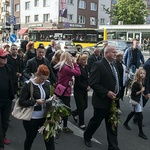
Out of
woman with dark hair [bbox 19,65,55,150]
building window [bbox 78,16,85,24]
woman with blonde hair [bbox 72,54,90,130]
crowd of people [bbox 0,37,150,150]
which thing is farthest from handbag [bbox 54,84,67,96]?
building window [bbox 78,16,85,24]

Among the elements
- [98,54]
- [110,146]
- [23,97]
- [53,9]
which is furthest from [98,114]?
[53,9]

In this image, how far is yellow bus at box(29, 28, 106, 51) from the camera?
29.3 m

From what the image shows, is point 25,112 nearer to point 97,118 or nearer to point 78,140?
point 97,118

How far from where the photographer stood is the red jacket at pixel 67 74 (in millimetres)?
5315

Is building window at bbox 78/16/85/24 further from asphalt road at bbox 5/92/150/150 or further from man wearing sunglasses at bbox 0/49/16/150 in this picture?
man wearing sunglasses at bbox 0/49/16/150

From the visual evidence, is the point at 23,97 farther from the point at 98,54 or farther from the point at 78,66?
the point at 98,54

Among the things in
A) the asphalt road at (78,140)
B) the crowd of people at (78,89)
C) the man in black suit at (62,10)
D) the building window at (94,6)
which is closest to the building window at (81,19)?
the building window at (94,6)

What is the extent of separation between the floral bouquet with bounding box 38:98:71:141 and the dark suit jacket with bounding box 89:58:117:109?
864 mm

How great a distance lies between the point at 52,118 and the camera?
3680 mm

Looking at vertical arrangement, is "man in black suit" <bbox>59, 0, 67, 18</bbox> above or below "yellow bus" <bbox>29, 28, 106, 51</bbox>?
above

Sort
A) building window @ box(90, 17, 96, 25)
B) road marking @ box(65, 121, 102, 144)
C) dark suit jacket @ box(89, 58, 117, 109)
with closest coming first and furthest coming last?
dark suit jacket @ box(89, 58, 117, 109) → road marking @ box(65, 121, 102, 144) → building window @ box(90, 17, 96, 25)

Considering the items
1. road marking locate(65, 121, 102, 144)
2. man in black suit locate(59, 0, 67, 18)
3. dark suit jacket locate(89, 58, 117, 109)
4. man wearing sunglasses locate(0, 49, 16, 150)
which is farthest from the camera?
man in black suit locate(59, 0, 67, 18)

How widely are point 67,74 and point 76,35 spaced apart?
25998 mm

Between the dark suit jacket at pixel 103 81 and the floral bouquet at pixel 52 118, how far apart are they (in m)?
0.86
